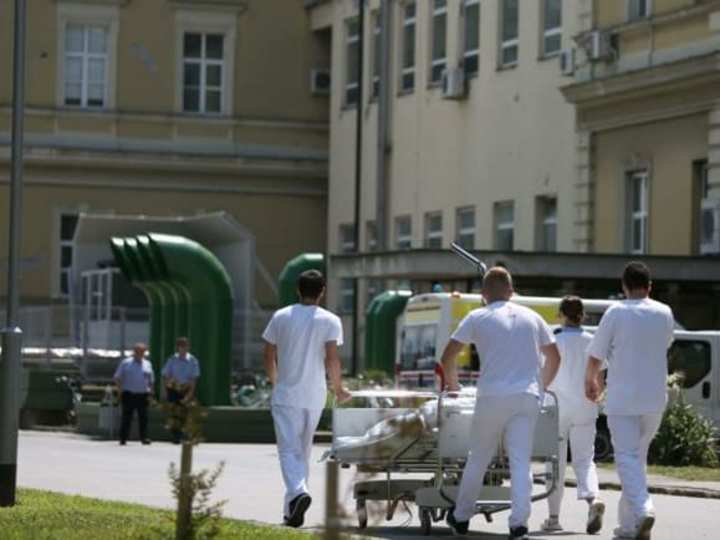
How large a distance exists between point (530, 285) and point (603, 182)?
14.7ft

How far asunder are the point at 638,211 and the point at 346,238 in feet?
54.5

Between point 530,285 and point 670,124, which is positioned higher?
point 670,124

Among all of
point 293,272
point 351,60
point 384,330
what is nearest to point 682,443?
point 293,272

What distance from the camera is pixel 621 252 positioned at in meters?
43.7

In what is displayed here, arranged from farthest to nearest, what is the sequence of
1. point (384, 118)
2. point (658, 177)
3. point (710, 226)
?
1. point (384, 118)
2. point (658, 177)
3. point (710, 226)

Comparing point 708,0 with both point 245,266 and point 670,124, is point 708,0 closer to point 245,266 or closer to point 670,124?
point 670,124

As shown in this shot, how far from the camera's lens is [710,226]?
130 feet

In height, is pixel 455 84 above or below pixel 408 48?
below

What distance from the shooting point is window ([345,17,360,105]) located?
59.0 metres

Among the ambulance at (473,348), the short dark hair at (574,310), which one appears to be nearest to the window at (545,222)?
the ambulance at (473,348)

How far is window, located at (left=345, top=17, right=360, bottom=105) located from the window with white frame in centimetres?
135

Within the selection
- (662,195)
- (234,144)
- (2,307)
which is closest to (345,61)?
(234,144)

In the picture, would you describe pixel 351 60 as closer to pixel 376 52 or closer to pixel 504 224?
pixel 376 52

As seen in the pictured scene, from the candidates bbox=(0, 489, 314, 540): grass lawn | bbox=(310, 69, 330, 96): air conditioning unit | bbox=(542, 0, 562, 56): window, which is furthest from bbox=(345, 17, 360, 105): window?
bbox=(0, 489, 314, 540): grass lawn
